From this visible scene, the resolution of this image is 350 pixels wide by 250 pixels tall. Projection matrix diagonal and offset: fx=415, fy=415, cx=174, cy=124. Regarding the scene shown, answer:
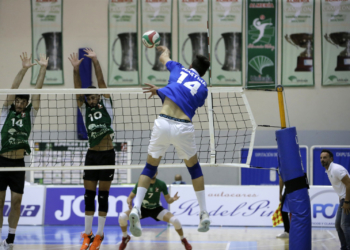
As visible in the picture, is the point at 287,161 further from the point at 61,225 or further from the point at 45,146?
the point at 45,146

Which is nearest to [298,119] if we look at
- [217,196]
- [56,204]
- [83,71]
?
[217,196]

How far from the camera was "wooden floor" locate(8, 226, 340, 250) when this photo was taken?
7906 mm

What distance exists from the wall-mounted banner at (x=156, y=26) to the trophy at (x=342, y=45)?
596cm

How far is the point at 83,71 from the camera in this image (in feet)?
49.6

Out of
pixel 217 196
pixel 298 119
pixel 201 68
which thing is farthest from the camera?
pixel 298 119

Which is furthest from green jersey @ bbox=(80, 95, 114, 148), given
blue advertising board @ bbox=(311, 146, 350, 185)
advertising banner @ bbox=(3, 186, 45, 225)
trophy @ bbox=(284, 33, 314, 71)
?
trophy @ bbox=(284, 33, 314, 71)

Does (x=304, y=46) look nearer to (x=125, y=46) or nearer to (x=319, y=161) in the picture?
(x=319, y=161)

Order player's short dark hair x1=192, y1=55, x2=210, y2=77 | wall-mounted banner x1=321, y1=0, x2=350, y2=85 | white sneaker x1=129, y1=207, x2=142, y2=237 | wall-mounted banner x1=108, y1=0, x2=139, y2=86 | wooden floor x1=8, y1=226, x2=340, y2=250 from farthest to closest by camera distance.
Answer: wall-mounted banner x1=108, y1=0, x2=139, y2=86
wall-mounted banner x1=321, y1=0, x2=350, y2=85
wooden floor x1=8, y1=226, x2=340, y2=250
player's short dark hair x1=192, y1=55, x2=210, y2=77
white sneaker x1=129, y1=207, x2=142, y2=237

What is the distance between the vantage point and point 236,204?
1099 cm

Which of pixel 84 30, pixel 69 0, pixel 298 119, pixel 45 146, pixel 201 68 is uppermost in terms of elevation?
pixel 69 0

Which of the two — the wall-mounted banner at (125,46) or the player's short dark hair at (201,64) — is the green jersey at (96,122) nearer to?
the player's short dark hair at (201,64)

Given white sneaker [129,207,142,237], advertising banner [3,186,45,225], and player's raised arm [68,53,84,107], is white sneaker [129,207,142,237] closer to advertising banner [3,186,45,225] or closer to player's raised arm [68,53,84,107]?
player's raised arm [68,53,84,107]

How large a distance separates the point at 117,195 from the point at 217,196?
2.70m

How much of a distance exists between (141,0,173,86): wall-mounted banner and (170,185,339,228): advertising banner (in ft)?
18.1
